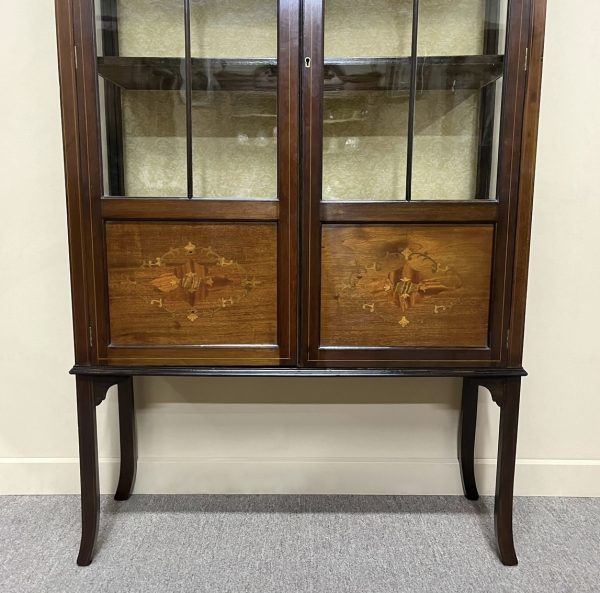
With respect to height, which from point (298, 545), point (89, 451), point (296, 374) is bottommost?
point (298, 545)

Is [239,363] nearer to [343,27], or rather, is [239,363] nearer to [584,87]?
[343,27]

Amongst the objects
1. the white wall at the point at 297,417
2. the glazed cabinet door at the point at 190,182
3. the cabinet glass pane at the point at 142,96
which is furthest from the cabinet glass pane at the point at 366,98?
the white wall at the point at 297,417

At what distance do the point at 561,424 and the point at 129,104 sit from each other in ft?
4.91

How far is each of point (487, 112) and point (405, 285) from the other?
1.39 feet

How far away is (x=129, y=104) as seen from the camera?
45.9 inches

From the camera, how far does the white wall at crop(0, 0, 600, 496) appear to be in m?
1.50

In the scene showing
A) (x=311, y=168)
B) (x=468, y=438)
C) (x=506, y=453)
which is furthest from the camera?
(x=468, y=438)

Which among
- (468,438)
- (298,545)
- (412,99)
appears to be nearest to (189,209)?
(412,99)

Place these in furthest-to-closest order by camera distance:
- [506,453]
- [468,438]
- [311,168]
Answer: [468,438] < [506,453] < [311,168]

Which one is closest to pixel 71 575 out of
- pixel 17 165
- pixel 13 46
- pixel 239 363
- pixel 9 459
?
pixel 9 459

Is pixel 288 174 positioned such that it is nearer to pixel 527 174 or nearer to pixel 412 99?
pixel 412 99

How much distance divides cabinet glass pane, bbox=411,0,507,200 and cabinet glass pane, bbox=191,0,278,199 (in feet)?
1.09

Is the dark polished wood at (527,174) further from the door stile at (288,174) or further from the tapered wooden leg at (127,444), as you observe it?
the tapered wooden leg at (127,444)

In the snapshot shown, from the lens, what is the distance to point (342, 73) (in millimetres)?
1125
